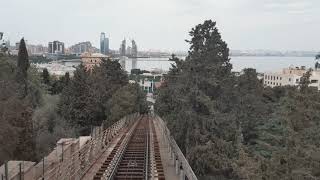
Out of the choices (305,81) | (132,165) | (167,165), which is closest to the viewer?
(167,165)

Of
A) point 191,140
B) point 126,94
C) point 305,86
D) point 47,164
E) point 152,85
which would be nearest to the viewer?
point 47,164

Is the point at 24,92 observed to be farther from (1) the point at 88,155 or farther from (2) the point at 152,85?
(2) the point at 152,85

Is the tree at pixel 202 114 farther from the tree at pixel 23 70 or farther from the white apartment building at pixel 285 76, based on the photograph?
the white apartment building at pixel 285 76

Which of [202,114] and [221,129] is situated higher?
[202,114]

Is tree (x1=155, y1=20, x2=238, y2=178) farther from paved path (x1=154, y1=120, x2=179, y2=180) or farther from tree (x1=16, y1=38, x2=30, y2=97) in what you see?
tree (x1=16, y1=38, x2=30, y2=97)

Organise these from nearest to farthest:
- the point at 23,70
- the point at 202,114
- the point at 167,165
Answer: the point at 167,165
the point at 202,114
the point at 23,70

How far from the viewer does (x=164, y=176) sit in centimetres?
1881

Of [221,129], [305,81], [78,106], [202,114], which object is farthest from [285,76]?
[305,81]

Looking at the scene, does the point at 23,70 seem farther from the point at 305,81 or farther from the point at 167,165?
the point at 305,81

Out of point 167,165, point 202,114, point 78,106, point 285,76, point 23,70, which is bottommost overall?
point 167,165

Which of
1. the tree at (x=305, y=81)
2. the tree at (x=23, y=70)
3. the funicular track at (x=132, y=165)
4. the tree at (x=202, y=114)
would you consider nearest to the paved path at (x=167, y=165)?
the funicular track at (x=132, y=165)

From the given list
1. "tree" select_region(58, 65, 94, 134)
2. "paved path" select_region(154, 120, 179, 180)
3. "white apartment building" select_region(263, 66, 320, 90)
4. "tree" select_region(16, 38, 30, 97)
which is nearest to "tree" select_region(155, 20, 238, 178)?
"paved path" select_region(154, 120, 179, 180)

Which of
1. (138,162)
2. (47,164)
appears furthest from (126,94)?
(47,164)

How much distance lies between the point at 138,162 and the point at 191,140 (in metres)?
5.39
